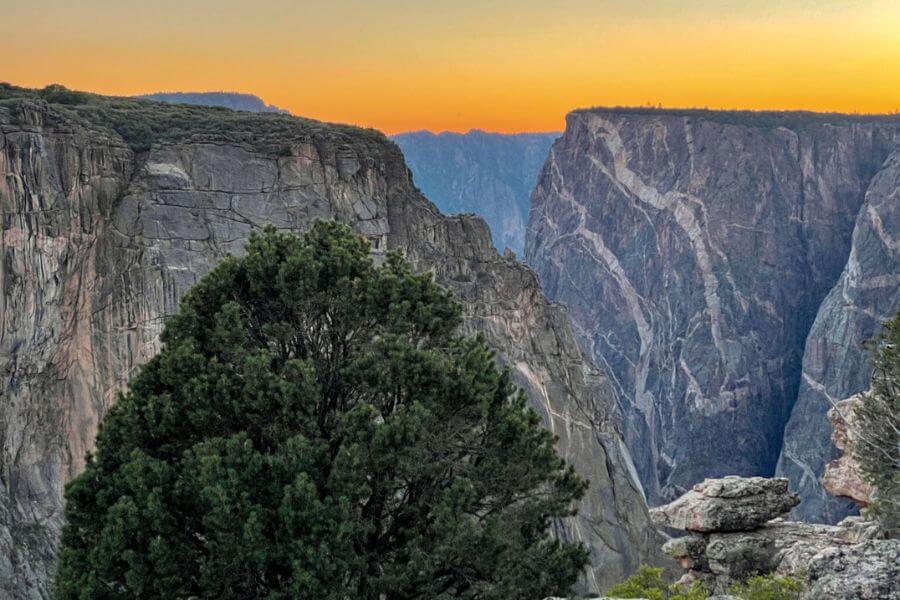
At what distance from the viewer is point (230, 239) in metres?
43.7

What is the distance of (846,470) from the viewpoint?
25.5m

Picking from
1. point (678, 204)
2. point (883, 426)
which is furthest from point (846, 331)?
point (883, 426)

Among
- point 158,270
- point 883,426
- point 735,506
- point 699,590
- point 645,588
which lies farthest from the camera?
point 158,270

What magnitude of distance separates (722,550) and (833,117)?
110 m

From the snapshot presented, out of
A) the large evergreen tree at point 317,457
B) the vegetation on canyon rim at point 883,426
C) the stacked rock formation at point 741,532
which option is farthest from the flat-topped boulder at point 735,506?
the large evergreen tree at point 317,457

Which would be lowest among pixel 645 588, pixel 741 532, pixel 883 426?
pixel 741 532

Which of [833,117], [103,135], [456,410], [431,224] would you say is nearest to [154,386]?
[456,410]

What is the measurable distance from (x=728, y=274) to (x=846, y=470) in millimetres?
84730

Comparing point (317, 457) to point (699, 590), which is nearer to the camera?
point (317, 457)

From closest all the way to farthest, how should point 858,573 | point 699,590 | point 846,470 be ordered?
point 858,573 < point 699,590 < point 846,470

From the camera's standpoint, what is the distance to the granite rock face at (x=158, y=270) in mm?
37688

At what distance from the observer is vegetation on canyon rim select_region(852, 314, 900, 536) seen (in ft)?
64.6

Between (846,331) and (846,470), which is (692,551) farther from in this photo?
(846,331)

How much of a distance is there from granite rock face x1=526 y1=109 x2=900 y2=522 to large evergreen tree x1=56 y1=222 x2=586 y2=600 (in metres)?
78.2
